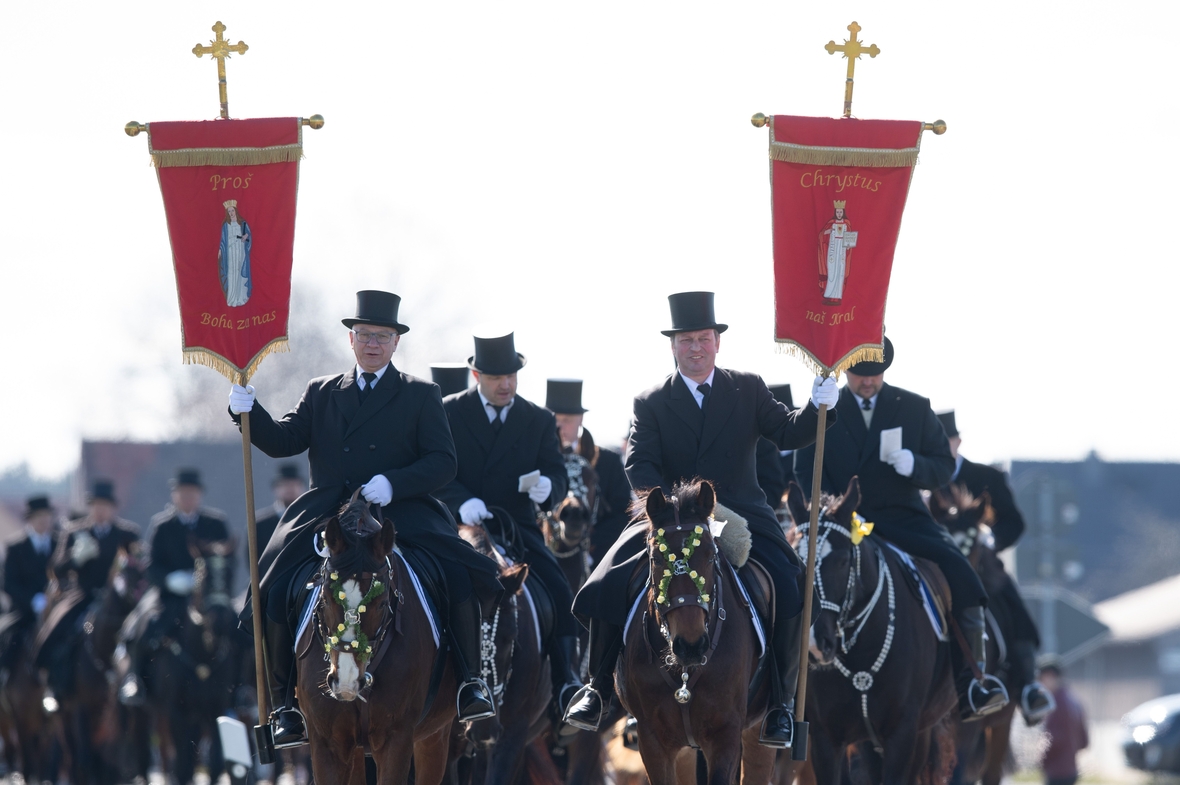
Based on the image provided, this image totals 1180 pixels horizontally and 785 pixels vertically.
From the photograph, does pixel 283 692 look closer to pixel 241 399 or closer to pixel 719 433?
pixel 241 399

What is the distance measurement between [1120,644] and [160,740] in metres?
30.5

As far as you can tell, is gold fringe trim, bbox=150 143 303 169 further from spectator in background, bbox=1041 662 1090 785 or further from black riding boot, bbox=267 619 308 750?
spectator in background, bbox=1041 662 1090 785

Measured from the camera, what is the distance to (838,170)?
1016 centimetres

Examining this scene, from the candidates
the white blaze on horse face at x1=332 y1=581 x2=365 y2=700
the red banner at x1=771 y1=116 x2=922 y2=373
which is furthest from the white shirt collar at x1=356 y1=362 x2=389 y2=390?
the red banner at x1=771 y1=116 x2=922 y2=373

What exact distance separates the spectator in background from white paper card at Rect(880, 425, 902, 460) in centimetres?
1204

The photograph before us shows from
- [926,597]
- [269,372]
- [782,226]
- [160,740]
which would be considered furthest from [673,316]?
[269,372]

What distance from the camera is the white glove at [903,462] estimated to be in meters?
11.3

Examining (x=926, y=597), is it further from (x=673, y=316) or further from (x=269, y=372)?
(x=269, y=372)

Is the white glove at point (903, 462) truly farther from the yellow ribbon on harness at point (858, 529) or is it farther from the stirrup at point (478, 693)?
the stirrup at point (478, 693)

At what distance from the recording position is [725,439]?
991cm

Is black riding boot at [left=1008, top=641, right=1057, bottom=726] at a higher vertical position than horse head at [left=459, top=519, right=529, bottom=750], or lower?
lower

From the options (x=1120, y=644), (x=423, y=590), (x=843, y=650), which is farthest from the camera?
(x=1120, y=644)

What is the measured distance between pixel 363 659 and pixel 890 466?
4784 mm

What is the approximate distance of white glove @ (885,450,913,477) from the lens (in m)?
11.3
